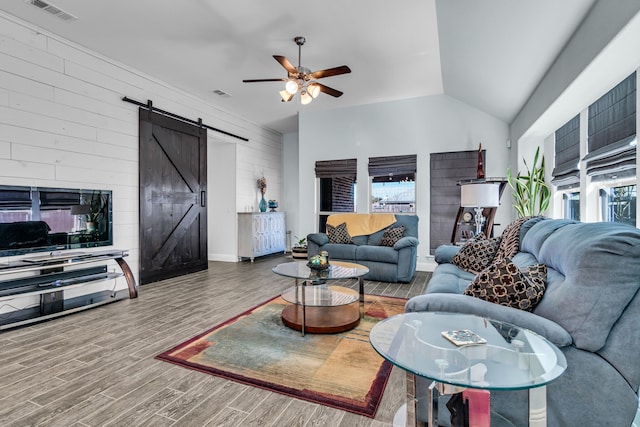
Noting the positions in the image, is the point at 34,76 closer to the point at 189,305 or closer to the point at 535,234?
the point at 189,305

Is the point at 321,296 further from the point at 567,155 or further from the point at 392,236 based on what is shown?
the point at 567,155

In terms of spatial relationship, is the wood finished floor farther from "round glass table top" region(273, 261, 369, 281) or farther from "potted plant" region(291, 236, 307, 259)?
"potted plant" region(291, 236, 307, 259)

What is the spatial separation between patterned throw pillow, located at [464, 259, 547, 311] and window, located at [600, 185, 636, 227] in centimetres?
134

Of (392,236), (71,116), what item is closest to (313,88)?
(392,236)

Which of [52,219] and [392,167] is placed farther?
[392,167]

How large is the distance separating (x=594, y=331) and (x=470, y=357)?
22.2 inches

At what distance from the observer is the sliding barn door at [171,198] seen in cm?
460

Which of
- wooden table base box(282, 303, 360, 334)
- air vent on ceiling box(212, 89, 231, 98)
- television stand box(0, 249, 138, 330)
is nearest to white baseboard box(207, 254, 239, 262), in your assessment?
television stand box(0, 249, 138, 330)

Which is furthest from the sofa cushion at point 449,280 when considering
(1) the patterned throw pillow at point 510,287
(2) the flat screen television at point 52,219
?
(2) the flat screen television at point 52,219

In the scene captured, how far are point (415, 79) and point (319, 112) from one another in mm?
2202

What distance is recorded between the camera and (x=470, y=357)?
121 centimetres

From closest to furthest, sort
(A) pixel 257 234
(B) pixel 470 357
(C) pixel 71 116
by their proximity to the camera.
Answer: (B) pixel 470 357
(C) pixel 71 116
(A) pixel 257 234

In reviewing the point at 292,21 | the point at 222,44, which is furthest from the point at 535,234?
the point at 222,44

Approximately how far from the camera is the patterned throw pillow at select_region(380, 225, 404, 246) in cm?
488
